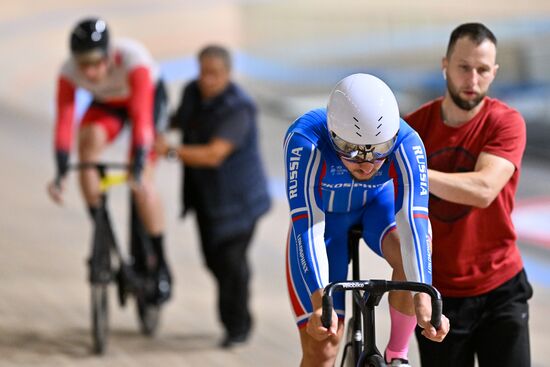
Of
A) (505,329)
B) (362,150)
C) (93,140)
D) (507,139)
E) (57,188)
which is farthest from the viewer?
(93,140)

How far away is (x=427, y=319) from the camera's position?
3570 millimetres

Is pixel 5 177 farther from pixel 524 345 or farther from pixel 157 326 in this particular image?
pixel 524 345

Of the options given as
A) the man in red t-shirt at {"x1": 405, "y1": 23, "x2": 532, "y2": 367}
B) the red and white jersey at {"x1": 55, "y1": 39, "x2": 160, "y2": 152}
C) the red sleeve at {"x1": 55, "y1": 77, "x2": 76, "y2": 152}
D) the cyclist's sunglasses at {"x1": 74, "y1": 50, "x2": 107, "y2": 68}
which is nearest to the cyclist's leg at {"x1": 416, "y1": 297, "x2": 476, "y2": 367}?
the man in red t-shirt at {"x1": 405, "y1": 23, "x2": 532, "y2": 367}

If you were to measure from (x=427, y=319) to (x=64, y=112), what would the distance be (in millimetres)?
3798

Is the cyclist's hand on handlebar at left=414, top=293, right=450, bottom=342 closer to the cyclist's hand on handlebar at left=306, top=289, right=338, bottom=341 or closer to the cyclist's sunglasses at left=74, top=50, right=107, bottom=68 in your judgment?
the cyclist's hand on handlebar at left=306, top=289, right=338, bottom=341

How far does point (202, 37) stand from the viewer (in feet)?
72.3

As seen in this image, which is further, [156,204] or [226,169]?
[156,204]

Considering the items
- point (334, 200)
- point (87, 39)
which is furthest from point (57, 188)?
point (334, 200)

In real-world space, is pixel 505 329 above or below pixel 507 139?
below

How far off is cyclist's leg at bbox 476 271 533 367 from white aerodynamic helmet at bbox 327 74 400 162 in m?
0.94

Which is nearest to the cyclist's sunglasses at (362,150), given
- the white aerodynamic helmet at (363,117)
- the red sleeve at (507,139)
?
the white aerodynamic helmet at (363,117)

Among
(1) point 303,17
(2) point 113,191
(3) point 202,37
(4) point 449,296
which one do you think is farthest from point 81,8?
(4) point 449,296

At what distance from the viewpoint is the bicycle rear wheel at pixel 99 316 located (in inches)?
270

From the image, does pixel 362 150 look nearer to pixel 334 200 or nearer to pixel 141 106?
pixel 334 200
